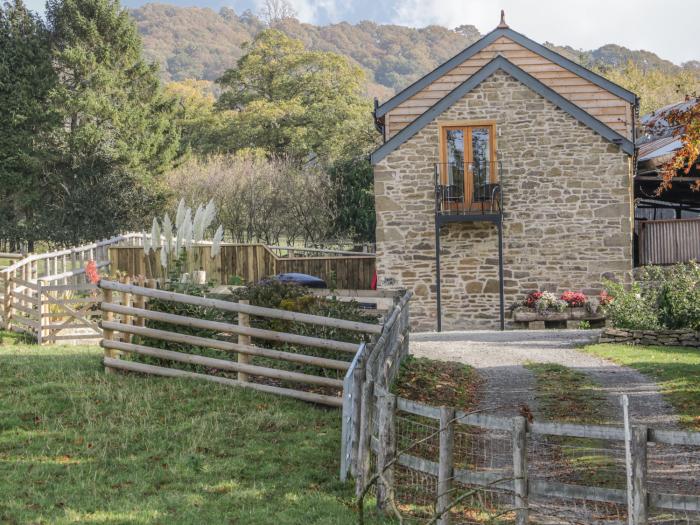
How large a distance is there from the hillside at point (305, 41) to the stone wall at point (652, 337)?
114559 mm

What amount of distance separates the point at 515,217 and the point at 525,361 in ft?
27.9

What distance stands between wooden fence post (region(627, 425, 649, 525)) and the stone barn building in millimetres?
16398

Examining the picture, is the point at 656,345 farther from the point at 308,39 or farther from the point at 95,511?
the point at 308,39

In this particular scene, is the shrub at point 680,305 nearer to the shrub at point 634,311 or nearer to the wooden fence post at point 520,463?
the shrub at point 634,311

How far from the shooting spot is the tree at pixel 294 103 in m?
48.4

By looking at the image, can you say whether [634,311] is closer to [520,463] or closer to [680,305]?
[680,305]

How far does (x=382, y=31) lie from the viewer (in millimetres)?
154000

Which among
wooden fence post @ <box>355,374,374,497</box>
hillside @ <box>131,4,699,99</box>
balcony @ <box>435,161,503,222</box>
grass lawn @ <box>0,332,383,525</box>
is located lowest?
grass lawn @ <box>0,332,383,525</box>

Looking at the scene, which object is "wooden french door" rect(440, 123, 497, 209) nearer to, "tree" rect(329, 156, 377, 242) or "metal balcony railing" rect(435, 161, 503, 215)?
"metal balcony railing" rect(435, 161, 503, 215)

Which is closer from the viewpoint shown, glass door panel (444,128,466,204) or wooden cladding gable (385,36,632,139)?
glass door panel (444,128,466,204)

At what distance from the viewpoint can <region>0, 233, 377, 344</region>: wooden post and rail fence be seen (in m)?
18.5

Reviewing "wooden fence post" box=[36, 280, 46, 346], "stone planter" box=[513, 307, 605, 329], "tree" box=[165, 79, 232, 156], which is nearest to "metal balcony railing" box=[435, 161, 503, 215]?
"stone planter" box=[513, 307, 605, 329]

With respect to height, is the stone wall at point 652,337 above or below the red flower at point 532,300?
below

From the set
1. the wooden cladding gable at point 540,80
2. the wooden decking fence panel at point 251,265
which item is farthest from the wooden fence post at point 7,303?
the wooden cladding gable at point 540,80
